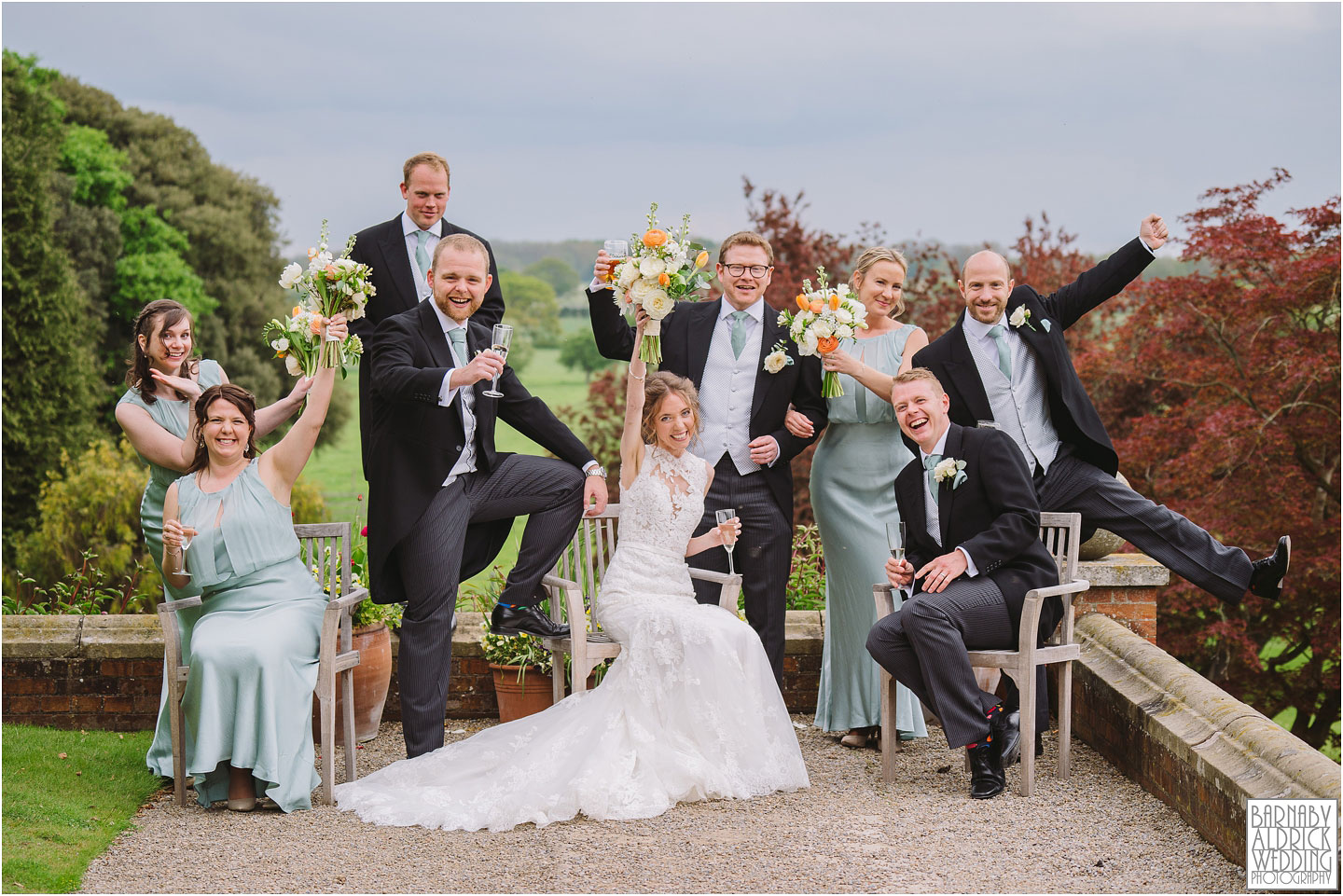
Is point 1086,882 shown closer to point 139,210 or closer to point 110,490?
point 110,490

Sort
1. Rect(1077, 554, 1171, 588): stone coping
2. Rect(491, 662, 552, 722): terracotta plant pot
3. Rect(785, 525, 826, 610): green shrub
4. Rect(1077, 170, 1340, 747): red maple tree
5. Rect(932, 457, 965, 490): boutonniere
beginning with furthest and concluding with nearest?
Rect(1077, 170, 1340, 747): red maple tree
Rect(785, 525, 826, 610): green shrub
Rect(1077, 554, 1171, 588): stone coping
Rect(491, 662, 552, 722): terracotta plant pot
Rect(932, 457, 965, 490): boutonniere

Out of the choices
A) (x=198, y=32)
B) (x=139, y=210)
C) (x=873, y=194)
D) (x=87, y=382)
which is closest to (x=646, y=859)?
(x=87, y=382)

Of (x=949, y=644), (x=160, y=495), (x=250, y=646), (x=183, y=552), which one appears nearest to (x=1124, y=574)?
(x=949, y=644)

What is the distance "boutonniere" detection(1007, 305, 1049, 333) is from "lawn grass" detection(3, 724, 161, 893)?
4.52 meters

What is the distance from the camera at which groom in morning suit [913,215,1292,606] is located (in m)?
5.86

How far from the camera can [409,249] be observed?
592cm

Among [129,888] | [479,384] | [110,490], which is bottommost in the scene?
[129,888]

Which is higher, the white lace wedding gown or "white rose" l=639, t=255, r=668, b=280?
"white rose" l=639, t=255, r=668, b=280

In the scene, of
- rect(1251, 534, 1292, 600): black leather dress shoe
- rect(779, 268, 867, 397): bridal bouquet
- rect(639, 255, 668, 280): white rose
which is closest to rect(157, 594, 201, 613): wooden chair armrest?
rect(639, 255, 668, 280): white rose

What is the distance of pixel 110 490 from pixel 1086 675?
9.34 meters

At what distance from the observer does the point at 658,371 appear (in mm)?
5836

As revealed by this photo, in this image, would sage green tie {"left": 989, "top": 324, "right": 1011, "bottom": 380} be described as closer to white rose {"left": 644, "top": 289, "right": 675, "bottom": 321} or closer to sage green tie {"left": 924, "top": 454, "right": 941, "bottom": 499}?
sage green tie {"left": 924, "top": 454, "right": 941, "bottom": 499}

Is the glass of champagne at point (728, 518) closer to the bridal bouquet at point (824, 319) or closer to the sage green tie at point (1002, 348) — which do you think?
the bridal bouquet at point (824, 319)

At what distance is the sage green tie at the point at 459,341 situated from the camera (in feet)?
17.8
